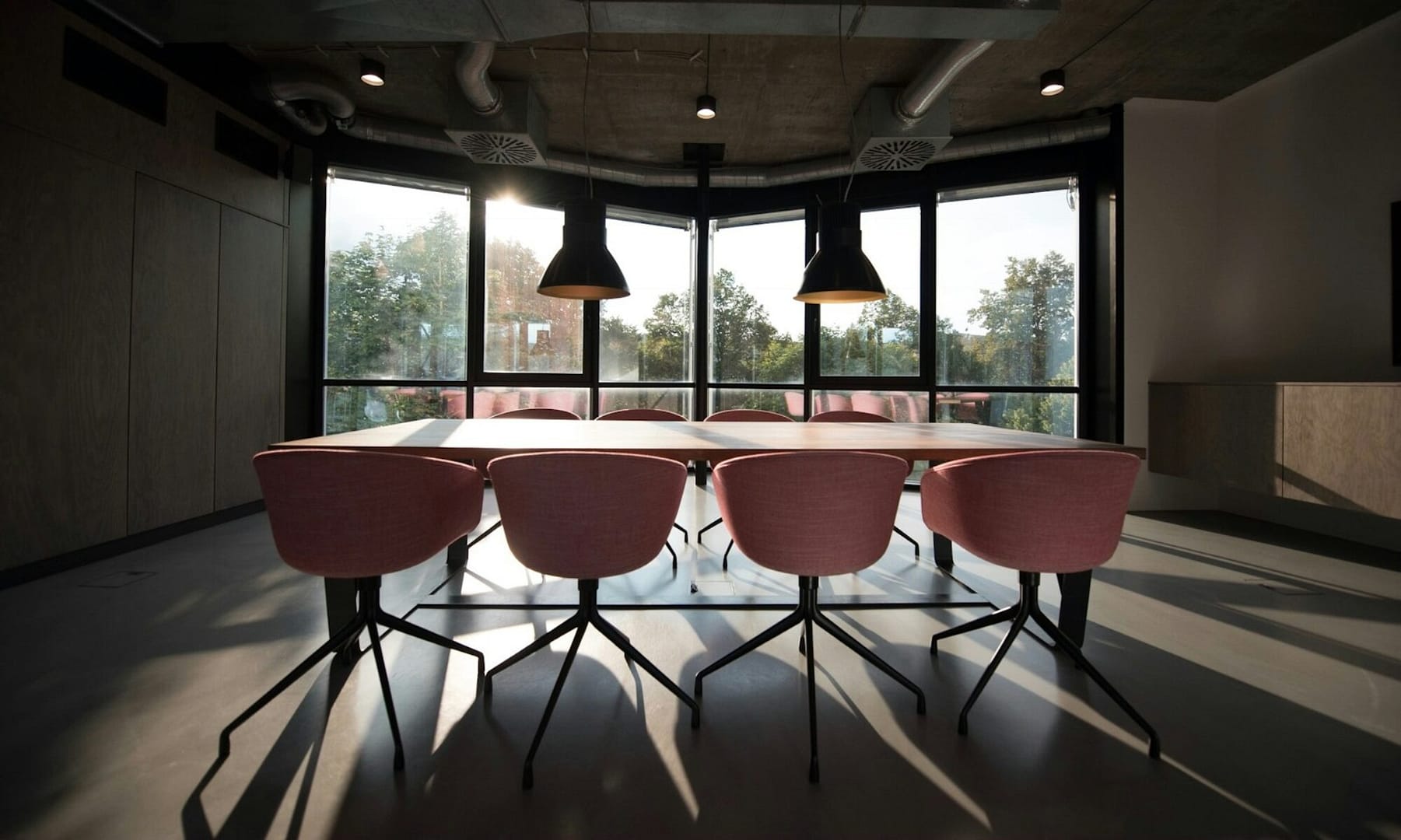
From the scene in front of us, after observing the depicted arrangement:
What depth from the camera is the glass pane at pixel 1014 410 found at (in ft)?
18.0

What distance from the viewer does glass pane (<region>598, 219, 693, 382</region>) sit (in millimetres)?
6250

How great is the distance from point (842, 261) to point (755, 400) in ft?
10.5

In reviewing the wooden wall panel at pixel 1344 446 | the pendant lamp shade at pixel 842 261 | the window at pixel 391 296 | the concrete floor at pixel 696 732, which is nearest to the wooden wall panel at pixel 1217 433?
the wooden wall panel at pixel 1344 446

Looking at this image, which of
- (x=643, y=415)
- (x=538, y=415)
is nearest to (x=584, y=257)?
(x=643, y=415)

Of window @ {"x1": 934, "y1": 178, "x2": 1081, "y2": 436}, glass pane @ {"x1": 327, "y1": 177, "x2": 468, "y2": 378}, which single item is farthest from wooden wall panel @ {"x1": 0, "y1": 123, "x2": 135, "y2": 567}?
window @ {"x1": 934, "y1": 178, "x2": 1081, "y2": 436}

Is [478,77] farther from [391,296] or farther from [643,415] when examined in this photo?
[643,415]

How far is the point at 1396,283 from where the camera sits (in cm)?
372

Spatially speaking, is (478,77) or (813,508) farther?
(478,77)

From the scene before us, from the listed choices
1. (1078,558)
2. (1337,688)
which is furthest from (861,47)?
(1337,688)

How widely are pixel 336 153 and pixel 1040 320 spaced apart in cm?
671

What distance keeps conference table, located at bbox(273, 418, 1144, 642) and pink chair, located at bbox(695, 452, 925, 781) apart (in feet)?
0.51

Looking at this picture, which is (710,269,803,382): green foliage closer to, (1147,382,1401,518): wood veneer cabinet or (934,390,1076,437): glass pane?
(934,390,1076,437): glass pane

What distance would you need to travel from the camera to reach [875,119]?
4.56m

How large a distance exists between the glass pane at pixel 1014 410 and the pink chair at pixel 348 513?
5.10 m
